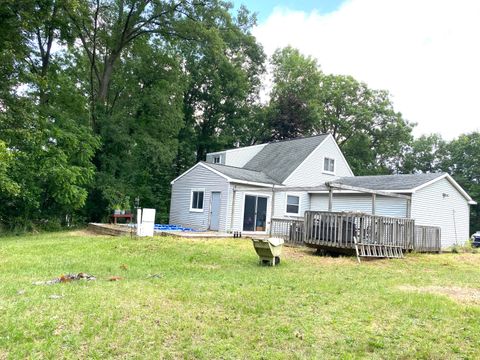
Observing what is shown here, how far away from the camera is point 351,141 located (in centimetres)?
3472

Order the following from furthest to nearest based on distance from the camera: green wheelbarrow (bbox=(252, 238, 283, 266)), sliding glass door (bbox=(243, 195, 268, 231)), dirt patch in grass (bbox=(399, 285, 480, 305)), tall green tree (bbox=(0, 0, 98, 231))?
sliding glass door (bbox=(243, 195, 268, 231))
tall green tree (bbox=(0, 0, 98, 231))
green wheelbarrow (bbox=(252, 238, 283, 266))
dirt patch in grass (bbox=(399, 285, 480, 305))

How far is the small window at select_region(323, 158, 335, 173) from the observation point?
2170 cm

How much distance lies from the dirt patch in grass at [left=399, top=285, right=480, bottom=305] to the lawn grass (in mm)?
328

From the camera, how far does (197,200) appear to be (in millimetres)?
19250

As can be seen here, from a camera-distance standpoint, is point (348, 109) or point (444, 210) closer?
point (444, 210)

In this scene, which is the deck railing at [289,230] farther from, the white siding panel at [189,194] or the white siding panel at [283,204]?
the white siding panel at [283,204]

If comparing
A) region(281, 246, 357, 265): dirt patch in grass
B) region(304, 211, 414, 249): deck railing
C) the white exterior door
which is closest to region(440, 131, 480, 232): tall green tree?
region(304, 211, 414, 249): deck railing

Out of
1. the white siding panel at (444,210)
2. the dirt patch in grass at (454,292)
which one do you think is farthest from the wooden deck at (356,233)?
the dirt patch in grass at (454,292)

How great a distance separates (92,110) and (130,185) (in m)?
4.68

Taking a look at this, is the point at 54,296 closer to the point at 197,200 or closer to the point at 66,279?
the point at 66,279

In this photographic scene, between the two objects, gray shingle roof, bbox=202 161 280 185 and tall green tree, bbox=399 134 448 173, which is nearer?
gray shingle roof, bbox=202 161 280 185

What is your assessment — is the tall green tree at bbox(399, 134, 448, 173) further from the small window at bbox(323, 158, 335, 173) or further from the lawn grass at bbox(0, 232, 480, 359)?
the lawn grass at bbox(0, 232, 480, 359)

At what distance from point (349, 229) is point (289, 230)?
9.42 ft

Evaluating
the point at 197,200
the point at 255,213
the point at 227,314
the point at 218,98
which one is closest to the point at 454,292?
the point at 227,314
